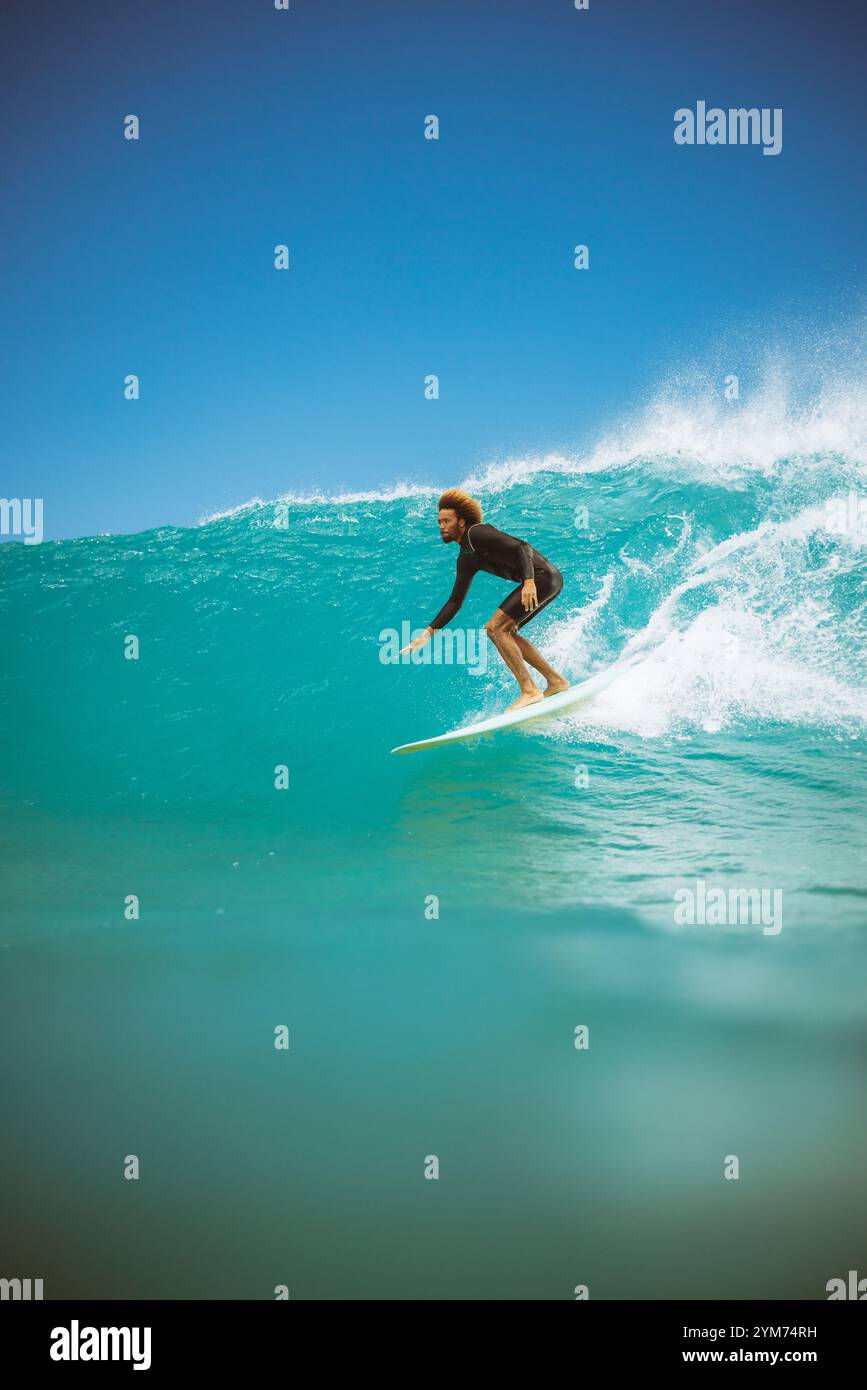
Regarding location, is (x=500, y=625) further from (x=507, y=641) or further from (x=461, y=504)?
(x=461, y=504)

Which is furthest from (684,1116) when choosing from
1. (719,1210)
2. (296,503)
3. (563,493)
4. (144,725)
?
(296,503)

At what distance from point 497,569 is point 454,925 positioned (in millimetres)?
2253

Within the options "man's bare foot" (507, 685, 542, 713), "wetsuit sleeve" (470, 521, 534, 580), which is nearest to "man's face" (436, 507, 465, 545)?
"wetsuit sleeve" (470, 521, 534, 580)

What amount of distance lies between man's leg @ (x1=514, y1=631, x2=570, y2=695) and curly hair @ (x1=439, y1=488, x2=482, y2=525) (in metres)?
0.75

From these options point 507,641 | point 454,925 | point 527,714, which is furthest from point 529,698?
point 454,925

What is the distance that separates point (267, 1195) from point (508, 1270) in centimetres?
61

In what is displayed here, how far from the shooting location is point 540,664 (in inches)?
224

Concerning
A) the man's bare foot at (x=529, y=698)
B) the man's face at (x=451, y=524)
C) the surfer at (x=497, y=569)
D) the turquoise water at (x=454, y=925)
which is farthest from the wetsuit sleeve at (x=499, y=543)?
the turquoise water at (x=454, y=925)

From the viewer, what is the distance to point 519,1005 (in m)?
3.20

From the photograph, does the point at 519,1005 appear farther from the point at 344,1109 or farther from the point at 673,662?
the point at 673,662

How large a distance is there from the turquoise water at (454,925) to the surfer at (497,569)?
1110 mm

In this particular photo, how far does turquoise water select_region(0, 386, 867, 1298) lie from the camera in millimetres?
2152

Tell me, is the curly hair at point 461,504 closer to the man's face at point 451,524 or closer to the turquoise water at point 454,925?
the man's face at point 451,524

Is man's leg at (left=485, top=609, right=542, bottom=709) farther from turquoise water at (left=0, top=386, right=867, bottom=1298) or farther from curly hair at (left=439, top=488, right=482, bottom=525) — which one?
turquoise water at (left=0, top=386, right=867, bottom=1298)
